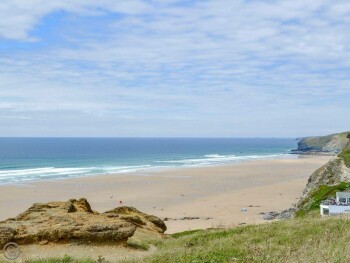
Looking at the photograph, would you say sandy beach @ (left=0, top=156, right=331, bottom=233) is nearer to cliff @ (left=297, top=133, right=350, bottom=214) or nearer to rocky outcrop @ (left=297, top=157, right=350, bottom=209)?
cliff @ (left=297, top=133, right=350, bottom=214)

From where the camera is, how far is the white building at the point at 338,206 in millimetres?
29375

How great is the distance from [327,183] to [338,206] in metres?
15.4

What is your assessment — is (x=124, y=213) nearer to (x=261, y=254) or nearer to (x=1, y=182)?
(x=261, y=254)

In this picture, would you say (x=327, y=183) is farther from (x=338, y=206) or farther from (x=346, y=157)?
(x=338, y=206)

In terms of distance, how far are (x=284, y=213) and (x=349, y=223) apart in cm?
2622

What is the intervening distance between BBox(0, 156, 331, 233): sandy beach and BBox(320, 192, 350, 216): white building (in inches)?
304

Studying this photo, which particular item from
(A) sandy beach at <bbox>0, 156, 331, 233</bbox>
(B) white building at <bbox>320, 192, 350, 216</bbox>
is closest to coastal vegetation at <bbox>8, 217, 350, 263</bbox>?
(B) white building at <bbox>320, 192, 350, 216</bbox>

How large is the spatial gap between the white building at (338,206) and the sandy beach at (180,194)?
771 cm

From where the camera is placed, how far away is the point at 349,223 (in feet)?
52.0

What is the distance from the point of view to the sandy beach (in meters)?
44.5

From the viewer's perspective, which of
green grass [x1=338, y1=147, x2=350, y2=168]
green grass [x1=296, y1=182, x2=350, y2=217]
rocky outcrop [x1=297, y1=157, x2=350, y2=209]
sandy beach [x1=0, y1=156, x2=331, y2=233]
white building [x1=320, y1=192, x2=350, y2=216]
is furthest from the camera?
green grass [x1=338, y1=147, x2=350, y2=168]

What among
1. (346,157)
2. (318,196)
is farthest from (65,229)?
(346,157)

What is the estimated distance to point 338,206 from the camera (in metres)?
29.7

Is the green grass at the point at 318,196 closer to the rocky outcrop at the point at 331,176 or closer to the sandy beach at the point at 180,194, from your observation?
the rocky outcrop at the point at 331,176
